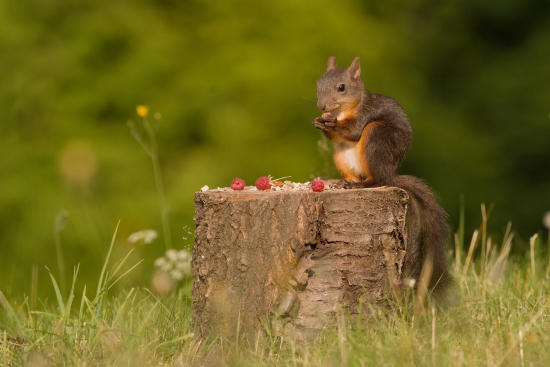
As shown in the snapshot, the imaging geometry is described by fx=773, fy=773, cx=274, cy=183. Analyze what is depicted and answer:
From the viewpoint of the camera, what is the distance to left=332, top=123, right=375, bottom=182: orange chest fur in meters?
3.50

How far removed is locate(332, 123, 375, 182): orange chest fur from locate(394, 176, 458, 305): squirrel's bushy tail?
169 millimetres

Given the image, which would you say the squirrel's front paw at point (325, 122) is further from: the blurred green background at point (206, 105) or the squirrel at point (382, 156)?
the blurred green background at point (206, 105)

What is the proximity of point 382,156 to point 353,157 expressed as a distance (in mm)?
185

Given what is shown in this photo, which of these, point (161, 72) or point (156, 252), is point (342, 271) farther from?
point (161, 72)

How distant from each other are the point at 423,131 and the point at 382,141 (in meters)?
3.13

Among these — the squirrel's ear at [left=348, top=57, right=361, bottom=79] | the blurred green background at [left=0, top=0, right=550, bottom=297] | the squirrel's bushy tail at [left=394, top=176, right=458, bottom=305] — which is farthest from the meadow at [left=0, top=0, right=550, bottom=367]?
the squirrel's bushy tail at [left=394, top=176, right=458, bottom=305]

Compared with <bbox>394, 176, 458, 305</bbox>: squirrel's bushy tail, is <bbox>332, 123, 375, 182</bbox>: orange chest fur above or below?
above

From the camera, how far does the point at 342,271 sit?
3.11 meters

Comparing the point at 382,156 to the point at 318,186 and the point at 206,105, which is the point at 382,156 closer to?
the point at 318,186

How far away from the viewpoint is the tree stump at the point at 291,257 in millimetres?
3016

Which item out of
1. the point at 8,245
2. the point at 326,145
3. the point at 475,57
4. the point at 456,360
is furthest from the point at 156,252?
the point at 456,360

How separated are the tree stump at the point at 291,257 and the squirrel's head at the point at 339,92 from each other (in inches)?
28.4

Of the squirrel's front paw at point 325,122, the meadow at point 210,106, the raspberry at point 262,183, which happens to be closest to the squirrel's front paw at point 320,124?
the squirrel's front paw at point 325,122

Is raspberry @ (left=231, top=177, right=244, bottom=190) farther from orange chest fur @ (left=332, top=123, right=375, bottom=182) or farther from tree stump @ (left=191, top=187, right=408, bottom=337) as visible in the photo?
orange chest fur @ (left=332, top=123, right=375, bottom=182)
